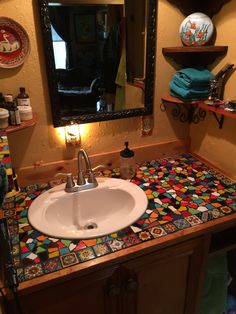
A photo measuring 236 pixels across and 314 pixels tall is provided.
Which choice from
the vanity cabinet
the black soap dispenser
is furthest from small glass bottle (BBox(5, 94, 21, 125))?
the vanity cabinet

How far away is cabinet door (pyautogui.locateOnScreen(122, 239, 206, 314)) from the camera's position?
0.97 metres

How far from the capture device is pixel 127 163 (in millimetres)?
1311

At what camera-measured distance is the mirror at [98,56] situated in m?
1.11

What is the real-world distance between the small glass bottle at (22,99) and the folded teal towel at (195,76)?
0.73 meters

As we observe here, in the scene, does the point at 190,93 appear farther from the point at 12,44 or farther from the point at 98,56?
the point at 12,44

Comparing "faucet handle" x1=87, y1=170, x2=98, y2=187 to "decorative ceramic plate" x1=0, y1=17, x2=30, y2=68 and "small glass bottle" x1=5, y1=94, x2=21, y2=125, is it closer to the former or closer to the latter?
"small glass bottle" x1=5, y1=94, x2=21, y2=125

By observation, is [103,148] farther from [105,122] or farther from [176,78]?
[176,78]

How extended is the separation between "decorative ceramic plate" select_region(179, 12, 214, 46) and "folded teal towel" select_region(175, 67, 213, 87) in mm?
128

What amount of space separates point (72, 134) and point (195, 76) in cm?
65

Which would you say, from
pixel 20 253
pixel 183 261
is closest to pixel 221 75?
pixel 183 261

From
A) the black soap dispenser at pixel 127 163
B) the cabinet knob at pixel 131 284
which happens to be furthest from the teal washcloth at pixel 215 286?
the black soap dispenser at pixel 127 163

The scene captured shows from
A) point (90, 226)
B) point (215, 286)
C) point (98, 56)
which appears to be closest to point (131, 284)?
point (90, 226)

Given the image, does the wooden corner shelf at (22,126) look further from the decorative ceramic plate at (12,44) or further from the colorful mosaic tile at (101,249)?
the colorful mosaic tile at (101,249)

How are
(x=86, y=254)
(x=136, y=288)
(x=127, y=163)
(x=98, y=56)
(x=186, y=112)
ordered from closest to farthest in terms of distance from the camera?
1. (x=86, y=254)
2. (x=136, y=288)
3. (x=98, y=56)
4. (x=127, y=163)
5. (x=186, y=112)
